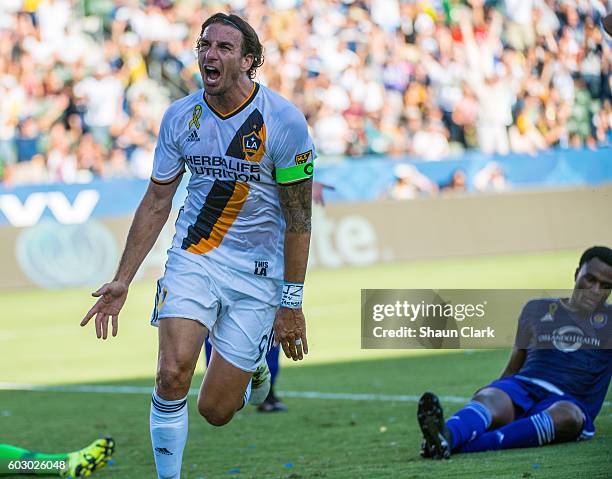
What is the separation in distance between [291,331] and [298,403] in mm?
3832

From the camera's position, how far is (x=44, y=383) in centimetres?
1170

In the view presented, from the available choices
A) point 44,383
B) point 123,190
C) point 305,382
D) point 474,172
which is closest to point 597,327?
point 305,382

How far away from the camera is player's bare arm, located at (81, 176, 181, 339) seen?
608 centimetres

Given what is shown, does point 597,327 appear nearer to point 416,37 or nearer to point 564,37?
point 564,37

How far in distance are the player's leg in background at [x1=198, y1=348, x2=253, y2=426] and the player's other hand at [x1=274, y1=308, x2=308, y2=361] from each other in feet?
1.35

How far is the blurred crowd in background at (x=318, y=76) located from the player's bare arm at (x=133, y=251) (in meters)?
13.1

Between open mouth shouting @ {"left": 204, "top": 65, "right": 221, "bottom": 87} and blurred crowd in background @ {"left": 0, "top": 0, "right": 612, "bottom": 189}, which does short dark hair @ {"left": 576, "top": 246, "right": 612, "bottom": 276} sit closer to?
open mouth shouting @ {"left": 204, "top": 65, "right": 221, "bottom": 87}

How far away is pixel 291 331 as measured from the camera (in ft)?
20.1

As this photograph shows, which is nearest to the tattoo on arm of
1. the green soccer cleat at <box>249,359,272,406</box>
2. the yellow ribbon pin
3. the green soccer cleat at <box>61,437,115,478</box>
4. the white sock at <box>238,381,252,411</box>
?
the yellow ribbon pin

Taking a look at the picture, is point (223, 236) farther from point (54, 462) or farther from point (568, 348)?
point (568, 348)

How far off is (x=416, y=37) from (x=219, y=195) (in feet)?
61.9

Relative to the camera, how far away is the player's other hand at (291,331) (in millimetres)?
6098

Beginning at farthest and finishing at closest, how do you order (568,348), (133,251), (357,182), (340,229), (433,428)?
(357,182)
(340,229)
(568,348)
(433,428)
(133,251)

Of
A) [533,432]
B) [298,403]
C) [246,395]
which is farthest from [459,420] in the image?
[298,403]
